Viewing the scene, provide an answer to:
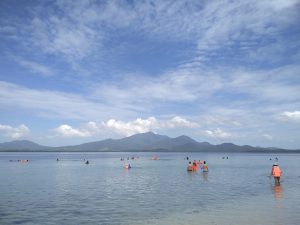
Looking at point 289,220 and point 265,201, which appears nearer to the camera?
point 289,220

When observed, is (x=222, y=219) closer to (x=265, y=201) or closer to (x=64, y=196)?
(x=265, y=201)

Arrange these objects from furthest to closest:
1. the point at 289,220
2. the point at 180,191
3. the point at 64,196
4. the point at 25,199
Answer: the point at 180,191 < the point at 64,196 < the point at 25,199 < the point at 289,220

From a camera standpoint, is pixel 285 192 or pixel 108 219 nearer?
pixel 108 219

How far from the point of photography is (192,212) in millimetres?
24469

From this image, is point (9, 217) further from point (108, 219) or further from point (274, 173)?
point (274, 173)

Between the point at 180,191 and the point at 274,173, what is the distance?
13.0 meters

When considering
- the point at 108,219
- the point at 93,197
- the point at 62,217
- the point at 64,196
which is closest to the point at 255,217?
the point at 108,219

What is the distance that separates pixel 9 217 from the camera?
23156mm

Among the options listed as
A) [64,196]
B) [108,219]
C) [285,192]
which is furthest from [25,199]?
[285,192]

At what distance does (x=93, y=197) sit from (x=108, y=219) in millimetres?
10348

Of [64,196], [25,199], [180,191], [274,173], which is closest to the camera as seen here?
[25,199]

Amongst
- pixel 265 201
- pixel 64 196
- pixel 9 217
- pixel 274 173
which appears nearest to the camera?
pixel 9 217

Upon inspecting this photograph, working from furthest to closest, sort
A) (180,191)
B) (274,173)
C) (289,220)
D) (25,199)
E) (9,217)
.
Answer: (274,173) < (180,191) < (25,199) < (9,217) < (289,220)

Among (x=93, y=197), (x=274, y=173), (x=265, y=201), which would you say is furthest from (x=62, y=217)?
(x=274, y=173)
